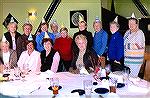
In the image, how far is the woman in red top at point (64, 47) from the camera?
306cm

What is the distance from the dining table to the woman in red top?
1.05m

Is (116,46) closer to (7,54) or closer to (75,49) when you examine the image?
(75,49)

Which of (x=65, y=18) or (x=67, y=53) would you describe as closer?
(x=67, y=53)

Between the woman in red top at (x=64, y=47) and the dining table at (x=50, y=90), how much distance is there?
1049 mm

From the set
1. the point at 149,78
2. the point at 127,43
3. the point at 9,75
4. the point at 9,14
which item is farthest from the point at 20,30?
the point at 149,78

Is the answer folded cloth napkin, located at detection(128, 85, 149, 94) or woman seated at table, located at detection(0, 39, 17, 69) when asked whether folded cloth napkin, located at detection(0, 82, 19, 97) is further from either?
woman seated at table, located at detection(0, 39, 17, 69)

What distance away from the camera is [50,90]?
167 cm

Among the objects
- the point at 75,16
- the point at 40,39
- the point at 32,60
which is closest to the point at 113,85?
the point at 32,60

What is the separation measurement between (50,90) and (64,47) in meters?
1.42

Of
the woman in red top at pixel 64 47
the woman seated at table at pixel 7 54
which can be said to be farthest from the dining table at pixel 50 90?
the woman in red top at pixel 64 47

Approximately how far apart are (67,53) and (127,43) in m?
0.68

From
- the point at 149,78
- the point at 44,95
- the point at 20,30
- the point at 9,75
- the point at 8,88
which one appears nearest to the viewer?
the point at 44,95

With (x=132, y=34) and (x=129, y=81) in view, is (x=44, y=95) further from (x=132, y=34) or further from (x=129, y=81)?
(x=132, y=34)

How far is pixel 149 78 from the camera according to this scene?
2193 millimetres
